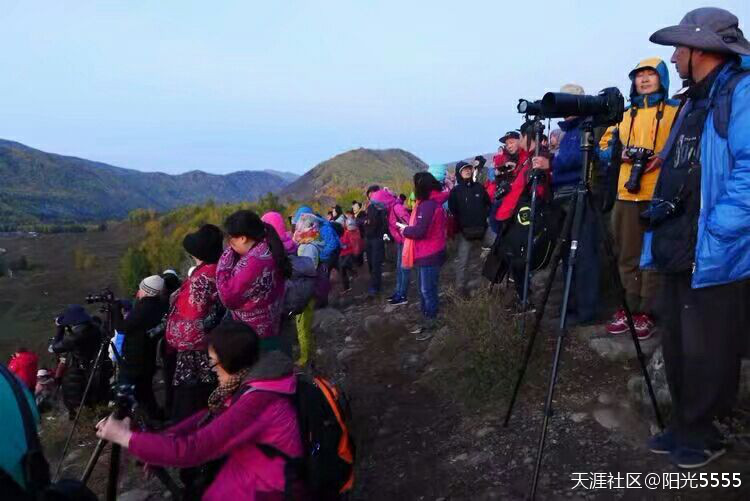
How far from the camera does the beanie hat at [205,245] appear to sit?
3531mm

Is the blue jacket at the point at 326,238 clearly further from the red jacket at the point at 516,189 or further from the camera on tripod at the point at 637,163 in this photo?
the camera on tripod at the point at 637,163

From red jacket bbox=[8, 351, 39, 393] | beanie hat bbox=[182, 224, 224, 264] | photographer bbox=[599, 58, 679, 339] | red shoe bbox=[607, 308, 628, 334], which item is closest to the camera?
beanie hat bbox=[182, 224, 224, 264]

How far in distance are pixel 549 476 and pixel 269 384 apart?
1.71 meters

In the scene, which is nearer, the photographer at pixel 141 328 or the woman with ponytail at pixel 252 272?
the woman with ponytail at pixel 252 272

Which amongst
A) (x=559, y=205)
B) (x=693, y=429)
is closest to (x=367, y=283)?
(x=559, y=205)

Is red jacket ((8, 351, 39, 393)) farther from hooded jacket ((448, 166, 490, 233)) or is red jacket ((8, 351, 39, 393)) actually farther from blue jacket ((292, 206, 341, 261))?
hooded jacket ((448, 166, 490, 233))

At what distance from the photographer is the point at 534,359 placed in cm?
398

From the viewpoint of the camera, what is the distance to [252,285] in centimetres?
331

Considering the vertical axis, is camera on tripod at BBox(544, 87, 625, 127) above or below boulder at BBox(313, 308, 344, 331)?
above

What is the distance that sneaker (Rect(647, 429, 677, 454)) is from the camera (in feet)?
8.79

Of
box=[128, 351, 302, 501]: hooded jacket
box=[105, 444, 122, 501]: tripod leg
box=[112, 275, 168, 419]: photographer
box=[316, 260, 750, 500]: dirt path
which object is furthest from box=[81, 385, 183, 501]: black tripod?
box=[112, 275, 168, 419]: photographer

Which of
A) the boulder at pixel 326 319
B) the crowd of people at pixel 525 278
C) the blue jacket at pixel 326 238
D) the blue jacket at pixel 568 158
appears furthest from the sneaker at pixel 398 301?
the blue jacket at pixel 568 158

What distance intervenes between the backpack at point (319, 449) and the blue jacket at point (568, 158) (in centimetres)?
282

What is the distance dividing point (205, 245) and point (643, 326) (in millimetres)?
3219
